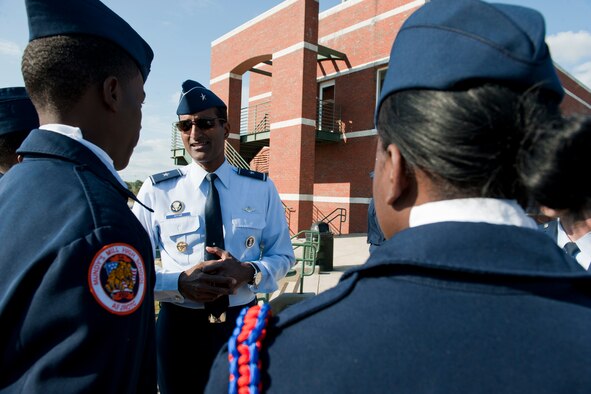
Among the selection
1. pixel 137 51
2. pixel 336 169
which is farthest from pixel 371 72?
pixel 137 51

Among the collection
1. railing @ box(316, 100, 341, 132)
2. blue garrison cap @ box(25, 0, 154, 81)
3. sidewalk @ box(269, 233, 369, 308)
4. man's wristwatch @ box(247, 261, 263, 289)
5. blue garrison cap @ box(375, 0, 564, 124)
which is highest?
railing @ box(316, 100, 341, 132)

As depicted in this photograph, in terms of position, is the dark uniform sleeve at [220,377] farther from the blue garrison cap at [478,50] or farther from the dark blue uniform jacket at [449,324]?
the blue garrison cap at [478,50]

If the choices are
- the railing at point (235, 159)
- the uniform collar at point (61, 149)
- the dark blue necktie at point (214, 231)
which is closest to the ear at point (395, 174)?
the uniform collar at point (61, 149)

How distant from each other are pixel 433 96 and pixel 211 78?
65.3 ft

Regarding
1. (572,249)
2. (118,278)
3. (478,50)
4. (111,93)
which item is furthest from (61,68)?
(572,249)

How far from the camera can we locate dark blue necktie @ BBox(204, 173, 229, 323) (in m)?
2.15

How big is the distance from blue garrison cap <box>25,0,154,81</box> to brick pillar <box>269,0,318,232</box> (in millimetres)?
13163

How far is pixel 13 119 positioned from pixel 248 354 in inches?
86.6

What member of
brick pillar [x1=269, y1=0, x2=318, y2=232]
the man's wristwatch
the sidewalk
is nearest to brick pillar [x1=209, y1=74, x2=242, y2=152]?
brick pillar [x1=269, y1=0, x2=318, y2=232]

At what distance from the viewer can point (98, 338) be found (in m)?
0.92

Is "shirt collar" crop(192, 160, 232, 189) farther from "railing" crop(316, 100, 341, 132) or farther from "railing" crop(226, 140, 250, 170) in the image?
"railing" crop(316, 100, 341, 132)

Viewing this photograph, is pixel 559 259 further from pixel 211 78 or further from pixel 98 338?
pixel 211 78

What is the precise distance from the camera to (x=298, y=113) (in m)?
14.5

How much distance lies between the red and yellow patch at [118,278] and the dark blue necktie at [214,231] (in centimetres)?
116
